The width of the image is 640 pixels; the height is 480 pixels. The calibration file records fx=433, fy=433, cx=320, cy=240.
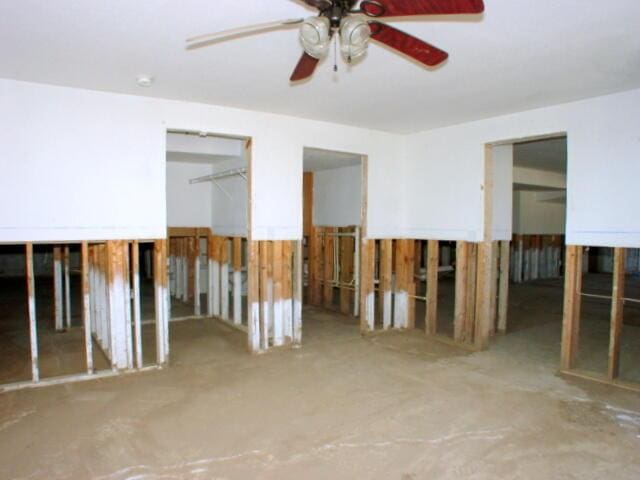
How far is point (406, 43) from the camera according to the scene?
2.18 meters

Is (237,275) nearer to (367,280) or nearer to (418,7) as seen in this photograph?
(367,280)

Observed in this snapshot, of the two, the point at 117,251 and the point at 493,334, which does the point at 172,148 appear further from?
the point at 493,334

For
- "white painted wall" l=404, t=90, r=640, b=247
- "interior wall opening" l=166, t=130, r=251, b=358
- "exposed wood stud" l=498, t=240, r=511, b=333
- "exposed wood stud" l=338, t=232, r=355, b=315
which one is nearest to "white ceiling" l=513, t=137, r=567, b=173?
"white painted wall" l=404, t=90, r=640, b=247

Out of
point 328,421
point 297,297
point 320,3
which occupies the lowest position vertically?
point 328,421

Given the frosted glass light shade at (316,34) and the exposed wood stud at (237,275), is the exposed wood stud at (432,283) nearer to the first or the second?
the exposed wood stud at (237,275)

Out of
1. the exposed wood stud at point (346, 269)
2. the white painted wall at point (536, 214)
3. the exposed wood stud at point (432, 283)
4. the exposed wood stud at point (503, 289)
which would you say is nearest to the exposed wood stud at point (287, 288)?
the exposed wood stud at point (432, 283)

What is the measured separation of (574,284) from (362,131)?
9.42ft

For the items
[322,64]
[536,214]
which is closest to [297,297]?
[322,64]

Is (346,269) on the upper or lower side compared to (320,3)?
lower

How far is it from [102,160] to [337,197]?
13.8 feet

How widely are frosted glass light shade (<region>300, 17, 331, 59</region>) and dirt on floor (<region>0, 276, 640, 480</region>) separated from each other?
7.39 ft

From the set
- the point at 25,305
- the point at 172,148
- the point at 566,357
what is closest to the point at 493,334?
the point at 566,357

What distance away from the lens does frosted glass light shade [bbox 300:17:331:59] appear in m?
1.92

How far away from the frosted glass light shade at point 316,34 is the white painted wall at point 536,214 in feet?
36.0
